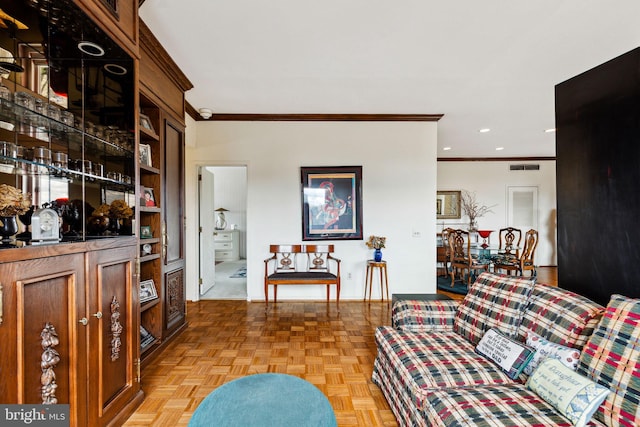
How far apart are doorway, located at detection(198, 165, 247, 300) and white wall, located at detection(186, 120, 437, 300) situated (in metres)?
0.25

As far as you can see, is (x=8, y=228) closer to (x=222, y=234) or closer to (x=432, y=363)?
(x=432, y=363)

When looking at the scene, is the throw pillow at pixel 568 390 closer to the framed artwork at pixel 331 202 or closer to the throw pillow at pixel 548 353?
the throw pillow at pixel 548 353

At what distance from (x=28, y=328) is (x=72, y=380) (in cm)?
39

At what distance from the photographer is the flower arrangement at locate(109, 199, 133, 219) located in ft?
6.41

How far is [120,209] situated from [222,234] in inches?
244

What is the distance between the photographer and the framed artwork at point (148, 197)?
2.58 meters

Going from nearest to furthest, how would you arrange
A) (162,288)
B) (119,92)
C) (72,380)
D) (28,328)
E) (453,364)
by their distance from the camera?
(28,328) < (72,380) < (453,364) < (119,92) < (162,288)

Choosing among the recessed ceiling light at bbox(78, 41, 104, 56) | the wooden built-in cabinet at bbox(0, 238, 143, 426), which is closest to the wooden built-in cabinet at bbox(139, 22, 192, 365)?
the recessed ceiling light at bbox(78, 41, 104, 56)

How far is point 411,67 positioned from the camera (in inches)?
113

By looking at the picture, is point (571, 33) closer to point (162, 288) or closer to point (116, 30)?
point (116, 30)

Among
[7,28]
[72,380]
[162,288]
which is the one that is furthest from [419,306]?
[7,28]

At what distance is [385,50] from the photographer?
2.56 meters

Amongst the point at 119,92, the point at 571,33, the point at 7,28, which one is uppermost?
the point at 571,33

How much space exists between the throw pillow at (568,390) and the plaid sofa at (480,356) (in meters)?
0.04
